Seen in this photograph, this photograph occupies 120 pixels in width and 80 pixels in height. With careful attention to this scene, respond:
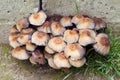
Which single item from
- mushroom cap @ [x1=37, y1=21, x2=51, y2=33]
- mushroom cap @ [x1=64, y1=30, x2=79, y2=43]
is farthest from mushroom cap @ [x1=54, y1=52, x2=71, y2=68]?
mushroom cap @ [x1=37, y1=21, x2=51, y2=33]

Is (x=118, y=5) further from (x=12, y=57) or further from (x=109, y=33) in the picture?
(x=12, y=57)

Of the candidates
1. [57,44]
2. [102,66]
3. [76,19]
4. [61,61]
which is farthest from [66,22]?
[102,66]

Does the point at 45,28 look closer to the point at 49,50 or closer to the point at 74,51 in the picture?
the point at 49,50

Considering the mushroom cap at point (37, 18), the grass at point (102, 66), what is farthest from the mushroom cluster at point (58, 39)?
the grass at point (102, 66)

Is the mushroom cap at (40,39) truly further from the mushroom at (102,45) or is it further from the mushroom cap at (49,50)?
the mushroom at (102,45)

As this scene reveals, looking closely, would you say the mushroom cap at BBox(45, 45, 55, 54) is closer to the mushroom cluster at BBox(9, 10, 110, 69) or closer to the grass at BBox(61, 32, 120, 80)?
the mushroom cluster at BBox(9, 10, 110, 69)

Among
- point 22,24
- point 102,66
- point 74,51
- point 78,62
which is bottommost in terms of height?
point 102,66
